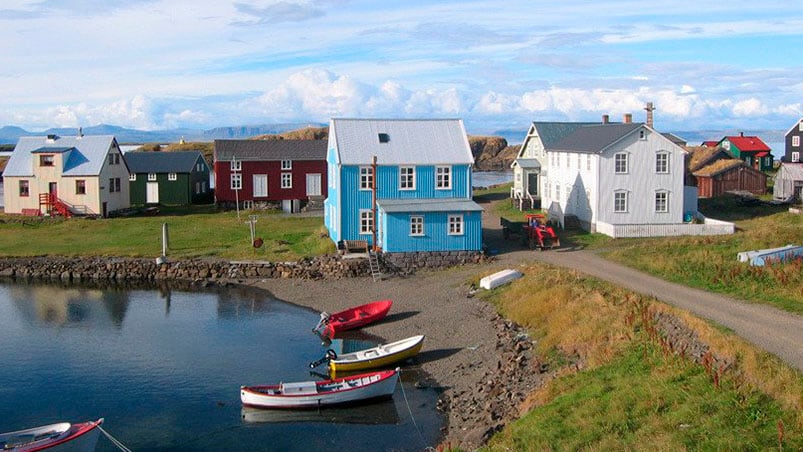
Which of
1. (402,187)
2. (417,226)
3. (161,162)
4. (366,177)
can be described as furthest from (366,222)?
(161,162)

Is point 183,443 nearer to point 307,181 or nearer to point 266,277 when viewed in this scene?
point 266,277

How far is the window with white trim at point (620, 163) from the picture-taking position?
43.5 m

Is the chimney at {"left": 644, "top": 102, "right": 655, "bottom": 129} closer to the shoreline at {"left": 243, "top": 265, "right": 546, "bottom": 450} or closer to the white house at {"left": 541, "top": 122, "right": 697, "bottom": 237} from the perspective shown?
the white house at {"left": 541, "top": 122, "right": 697, "bottom": 237}

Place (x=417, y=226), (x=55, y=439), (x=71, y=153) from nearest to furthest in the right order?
(x=55, y=439)
(x=417, y=226)
(x=71, y=153)

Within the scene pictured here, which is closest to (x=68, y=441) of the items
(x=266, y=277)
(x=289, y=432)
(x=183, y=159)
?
(x=289, y=432)

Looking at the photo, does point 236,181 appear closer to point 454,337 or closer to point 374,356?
point 454,337

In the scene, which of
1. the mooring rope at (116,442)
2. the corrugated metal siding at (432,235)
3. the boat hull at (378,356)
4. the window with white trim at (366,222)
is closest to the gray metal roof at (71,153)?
the window with white trim at (366,222)

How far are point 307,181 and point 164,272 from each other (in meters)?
20.2

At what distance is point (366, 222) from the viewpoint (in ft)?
135

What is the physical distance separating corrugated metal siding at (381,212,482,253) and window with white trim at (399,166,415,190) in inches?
122

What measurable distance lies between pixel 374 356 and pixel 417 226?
44.0 feet

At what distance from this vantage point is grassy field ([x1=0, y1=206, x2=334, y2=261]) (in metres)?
43.3

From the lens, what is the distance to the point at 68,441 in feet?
61.7

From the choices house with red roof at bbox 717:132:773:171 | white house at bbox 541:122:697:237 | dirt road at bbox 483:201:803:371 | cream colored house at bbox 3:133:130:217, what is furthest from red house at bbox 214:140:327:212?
house with red roof at bbox 717:132:773:171
